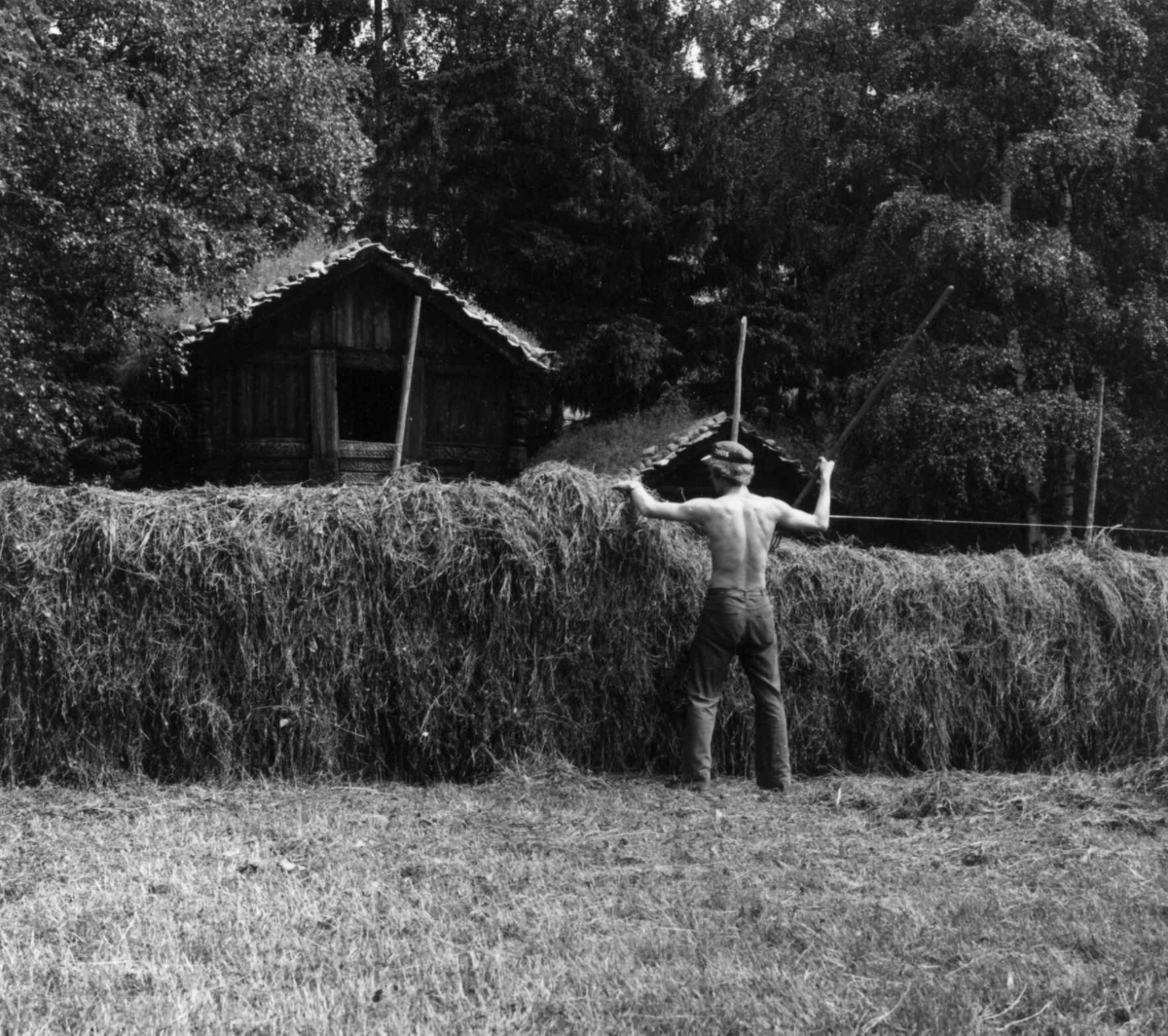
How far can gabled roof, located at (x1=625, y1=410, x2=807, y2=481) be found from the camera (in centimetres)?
2070

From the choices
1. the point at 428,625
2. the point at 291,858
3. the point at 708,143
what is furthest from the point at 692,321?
the point at 291,858

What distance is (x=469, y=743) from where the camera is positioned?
8125 millimetres

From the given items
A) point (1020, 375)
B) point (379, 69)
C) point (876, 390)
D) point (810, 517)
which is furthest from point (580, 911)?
point (379, 69)

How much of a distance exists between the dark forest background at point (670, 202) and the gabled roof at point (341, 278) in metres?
0.41

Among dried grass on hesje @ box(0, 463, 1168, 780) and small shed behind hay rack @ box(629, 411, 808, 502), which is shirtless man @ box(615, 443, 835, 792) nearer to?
dried grass on hesje @ box(0, 463, 1168, 780)

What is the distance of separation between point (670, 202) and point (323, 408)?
10563 mm

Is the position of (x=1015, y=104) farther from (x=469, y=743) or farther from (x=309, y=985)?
(x=309, y=985)

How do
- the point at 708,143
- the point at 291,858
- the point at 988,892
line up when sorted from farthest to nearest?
the point at 708,143, the point at 291,858, the point at 988,892

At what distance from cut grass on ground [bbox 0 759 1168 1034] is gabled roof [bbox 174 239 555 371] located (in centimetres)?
1241

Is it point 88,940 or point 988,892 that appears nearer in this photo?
point 88,940

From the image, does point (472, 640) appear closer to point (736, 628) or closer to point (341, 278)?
point (736, 628)

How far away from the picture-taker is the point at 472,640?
8.07m

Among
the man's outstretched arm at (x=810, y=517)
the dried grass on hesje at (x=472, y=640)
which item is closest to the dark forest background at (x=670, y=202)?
the dried grass on hesje at (x=472, y=640)

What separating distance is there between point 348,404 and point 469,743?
17.3 meters
